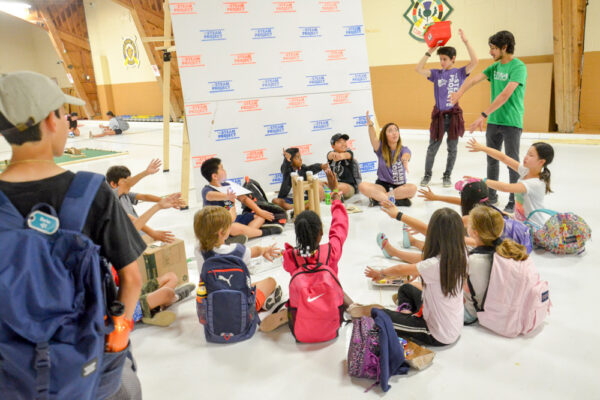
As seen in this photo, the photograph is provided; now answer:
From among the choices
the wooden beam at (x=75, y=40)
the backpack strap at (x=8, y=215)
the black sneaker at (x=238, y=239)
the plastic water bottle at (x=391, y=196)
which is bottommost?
the black sneaker at (x=238, y=239)

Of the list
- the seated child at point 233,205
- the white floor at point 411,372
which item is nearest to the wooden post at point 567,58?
the white floor at point 411,372

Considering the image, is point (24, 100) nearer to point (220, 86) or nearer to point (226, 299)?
point (226, 299)

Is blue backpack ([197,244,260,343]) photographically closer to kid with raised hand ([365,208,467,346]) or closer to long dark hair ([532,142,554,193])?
kid with raised hand ([365,208,467,346])

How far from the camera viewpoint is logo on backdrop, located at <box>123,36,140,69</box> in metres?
15.9

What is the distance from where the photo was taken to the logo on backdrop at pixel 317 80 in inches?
229

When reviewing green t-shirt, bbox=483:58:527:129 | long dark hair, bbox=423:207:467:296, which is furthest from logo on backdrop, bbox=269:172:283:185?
long dark hair, bbox=423:207:467:296

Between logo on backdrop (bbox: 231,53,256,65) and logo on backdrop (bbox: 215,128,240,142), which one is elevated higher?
logo on backdrop (bbox: 231,53,256,65)

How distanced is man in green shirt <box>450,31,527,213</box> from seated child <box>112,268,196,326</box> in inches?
128

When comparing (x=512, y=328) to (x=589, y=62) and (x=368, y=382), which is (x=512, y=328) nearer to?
(x=368, y=382)

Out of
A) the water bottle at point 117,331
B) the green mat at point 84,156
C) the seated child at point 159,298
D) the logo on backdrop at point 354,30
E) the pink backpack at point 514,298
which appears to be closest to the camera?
the water bottle at point 117,331

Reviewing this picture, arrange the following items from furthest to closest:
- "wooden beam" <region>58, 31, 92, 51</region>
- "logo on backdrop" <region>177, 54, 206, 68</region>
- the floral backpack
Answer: "wooden beam" <region>58, 31, 92, 51</region> < "logo on backdrop" <region>177, 54, 206, 68</region> < the floral backpack

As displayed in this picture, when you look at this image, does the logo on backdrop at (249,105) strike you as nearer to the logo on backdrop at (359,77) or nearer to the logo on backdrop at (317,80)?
the logo on backdrop at (317,80)

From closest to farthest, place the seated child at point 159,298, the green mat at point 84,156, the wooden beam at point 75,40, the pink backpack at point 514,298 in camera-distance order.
Result: the pink backpack at point 514,298 < the seated child at point 159,298 < the green mat at point 84,156 < the wooden beam at point 75,40

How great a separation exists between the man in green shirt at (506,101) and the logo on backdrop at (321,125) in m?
1.86
